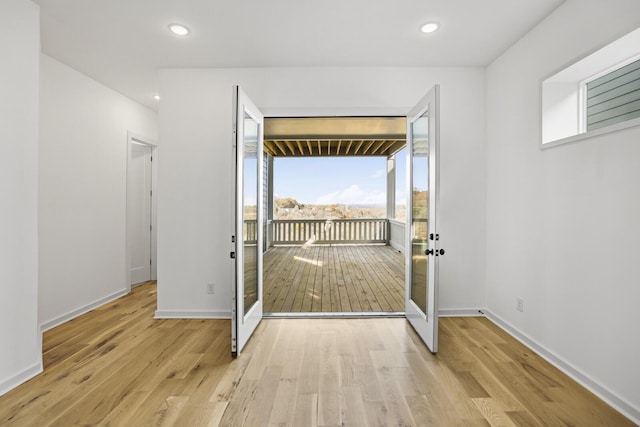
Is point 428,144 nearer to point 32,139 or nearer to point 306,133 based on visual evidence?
point 32,139

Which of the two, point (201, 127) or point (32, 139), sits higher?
point (201, 127)

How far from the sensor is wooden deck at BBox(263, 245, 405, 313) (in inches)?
154

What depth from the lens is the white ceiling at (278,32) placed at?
239 cm

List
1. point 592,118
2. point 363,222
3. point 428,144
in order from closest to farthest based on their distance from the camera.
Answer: point 592,118 → point 428,144 → point 363,222

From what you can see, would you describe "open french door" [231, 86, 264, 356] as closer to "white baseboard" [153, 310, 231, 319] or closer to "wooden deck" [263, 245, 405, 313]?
"white baseboard" [153, 310, 231, 319]

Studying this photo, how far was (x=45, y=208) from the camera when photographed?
3197 mm

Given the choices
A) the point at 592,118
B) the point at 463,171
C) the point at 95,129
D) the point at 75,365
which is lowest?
the point at 75,365

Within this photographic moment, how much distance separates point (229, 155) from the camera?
11.3 feet

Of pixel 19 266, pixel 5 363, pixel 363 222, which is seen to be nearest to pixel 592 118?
pixel 19 266

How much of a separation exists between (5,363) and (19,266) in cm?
60

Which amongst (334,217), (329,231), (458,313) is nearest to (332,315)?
(458,313)

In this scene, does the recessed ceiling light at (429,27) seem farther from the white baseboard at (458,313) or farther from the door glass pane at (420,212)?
the white baseboard at (458,313)

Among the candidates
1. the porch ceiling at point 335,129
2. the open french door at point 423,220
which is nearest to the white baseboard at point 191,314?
the open french door at point 423,220

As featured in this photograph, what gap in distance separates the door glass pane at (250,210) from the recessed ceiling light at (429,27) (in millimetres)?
1634
